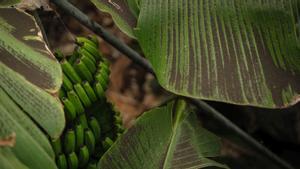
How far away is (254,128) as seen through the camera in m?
1.29

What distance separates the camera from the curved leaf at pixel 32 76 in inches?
26.0

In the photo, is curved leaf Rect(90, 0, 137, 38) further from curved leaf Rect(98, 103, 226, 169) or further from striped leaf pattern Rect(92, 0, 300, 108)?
curved leaf Rect(98, 103, 226, 169)

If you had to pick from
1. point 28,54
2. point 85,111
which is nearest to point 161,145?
point 85,111

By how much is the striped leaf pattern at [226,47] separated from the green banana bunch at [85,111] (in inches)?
4.8

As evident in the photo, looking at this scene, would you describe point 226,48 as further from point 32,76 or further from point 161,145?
point 32,76

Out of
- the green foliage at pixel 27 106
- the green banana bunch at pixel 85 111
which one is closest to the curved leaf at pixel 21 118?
the green foliage at pixel 27 106

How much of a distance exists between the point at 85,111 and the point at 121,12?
0.17 meters

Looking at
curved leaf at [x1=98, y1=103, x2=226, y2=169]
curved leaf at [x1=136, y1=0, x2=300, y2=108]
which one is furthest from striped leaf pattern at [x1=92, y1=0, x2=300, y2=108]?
curved leaf at [x1=98, y1=103, x2=226, y2=169]

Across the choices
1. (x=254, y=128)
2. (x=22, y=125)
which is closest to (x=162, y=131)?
(x=22, y=125)

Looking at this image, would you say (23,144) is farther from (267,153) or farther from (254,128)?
(254,128)

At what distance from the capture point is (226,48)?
2.56ft

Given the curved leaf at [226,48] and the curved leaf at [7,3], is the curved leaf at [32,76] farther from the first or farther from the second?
the curved leaf at [226,48]

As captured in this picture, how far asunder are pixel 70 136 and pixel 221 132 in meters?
0.48

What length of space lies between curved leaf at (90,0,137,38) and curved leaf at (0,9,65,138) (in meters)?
0.11
